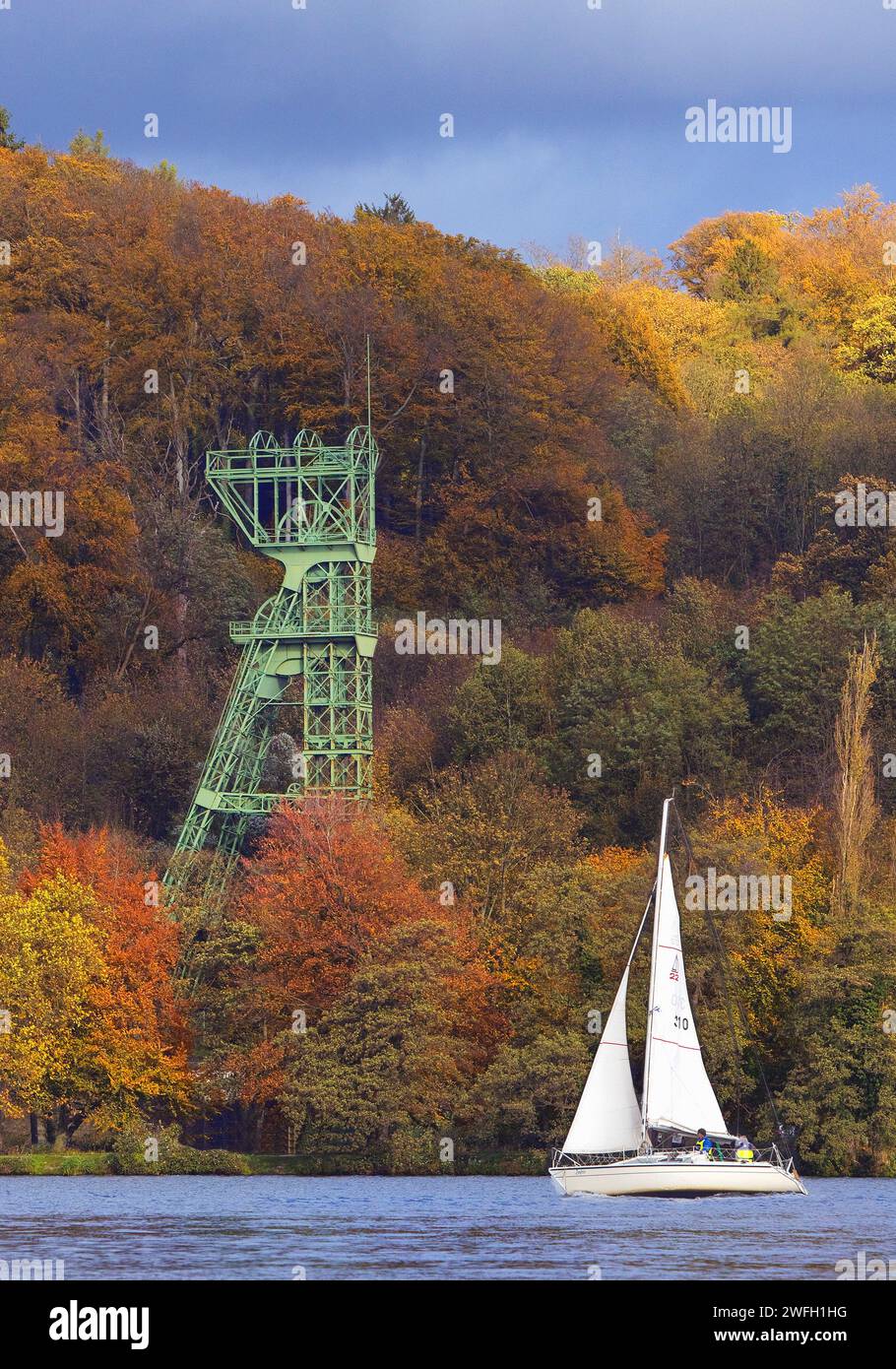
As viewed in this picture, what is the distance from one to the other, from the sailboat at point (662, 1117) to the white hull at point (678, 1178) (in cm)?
2

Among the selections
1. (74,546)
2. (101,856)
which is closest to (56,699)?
(74,546)

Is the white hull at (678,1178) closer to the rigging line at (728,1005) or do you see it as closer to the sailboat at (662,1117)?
the sailboat at (662,1117)

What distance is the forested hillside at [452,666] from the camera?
7069cm

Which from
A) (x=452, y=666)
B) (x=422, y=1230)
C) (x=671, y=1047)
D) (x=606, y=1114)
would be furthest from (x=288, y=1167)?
(x=452, y=666)

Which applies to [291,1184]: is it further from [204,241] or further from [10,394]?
[204,241]

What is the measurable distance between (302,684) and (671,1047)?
30694mm

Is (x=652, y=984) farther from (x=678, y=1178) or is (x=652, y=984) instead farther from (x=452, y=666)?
(x=452, y=666)

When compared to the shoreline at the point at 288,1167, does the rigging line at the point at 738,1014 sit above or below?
above

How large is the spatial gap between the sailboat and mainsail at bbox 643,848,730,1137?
0.9 inches

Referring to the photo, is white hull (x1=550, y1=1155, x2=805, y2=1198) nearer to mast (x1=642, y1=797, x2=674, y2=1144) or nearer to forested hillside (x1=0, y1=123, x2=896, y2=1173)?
mast (x1=642, y1=797, x2=674, y2=1144)

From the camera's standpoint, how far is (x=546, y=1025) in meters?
71.6

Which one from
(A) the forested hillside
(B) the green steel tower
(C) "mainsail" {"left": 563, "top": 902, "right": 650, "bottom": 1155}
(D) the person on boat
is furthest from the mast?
(B) the green steel tower

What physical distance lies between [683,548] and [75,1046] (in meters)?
45.9

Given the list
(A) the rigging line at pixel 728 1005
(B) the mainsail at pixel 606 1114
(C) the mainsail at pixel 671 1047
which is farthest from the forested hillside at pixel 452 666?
(B) the mainsail at pixel 606 1114
